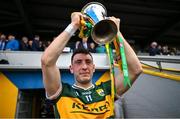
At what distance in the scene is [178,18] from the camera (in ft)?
47.5

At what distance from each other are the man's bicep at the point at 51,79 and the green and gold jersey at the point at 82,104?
87 mm

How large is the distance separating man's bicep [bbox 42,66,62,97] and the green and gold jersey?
9cm

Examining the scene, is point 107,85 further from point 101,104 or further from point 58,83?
point 58,83

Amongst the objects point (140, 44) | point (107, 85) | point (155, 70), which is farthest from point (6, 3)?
point (107, 85)

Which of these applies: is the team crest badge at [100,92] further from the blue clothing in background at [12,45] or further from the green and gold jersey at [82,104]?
the blue clothing in background at [12,45]

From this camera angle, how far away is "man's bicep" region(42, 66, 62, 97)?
2.27m

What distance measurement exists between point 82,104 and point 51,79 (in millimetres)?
349

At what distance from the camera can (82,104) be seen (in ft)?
7.66

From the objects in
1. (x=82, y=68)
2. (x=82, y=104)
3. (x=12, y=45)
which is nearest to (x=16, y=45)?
(x=12, y=45)

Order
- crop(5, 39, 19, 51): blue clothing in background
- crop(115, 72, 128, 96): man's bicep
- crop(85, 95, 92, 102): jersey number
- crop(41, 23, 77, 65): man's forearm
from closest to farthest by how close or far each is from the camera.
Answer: crop(41, 23, 77, 65): man's forearm
crop(85, 95, 92, 102): jersey number
crop(115, 72, 128, 96): man's bicep
crop(5, 39, 19, 51): blue clothing in background

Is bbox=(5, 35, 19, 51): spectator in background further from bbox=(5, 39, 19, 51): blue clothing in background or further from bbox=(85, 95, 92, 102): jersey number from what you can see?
bbox=(85, 95, 92, 102): jersey number

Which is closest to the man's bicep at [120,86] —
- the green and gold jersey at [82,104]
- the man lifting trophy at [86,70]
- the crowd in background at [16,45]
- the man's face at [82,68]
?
the man lifting trophy at [86,70]

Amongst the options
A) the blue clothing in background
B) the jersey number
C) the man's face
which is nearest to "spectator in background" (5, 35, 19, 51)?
the blue clothing in background

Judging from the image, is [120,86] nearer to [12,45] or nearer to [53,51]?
[53,51]
